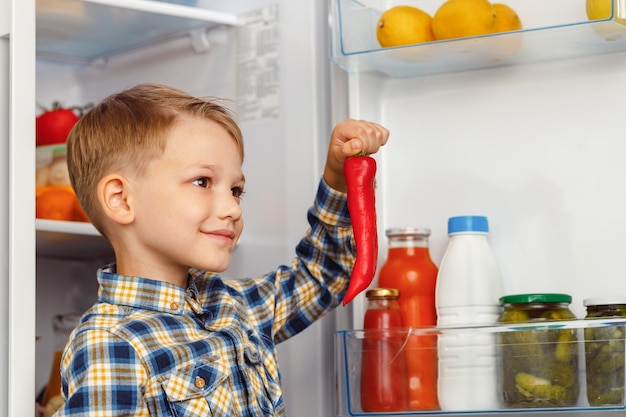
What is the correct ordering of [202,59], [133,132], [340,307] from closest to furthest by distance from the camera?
[133,132] < [340,307] < [202,59]

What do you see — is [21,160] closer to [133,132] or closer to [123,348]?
[133,132]

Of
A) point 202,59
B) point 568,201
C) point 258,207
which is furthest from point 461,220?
point 202,59

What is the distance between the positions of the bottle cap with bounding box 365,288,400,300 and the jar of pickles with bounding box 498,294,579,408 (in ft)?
0.53

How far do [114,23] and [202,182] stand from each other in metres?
0.59

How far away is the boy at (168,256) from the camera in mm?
1212

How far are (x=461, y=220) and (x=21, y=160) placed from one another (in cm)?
62

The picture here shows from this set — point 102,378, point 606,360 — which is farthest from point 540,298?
point 102,378

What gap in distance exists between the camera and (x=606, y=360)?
1.27 m

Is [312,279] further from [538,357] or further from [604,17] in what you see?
[604,17]

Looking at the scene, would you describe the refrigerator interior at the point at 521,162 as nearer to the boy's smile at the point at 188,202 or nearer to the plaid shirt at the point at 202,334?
the plaid shirt at the point at 202,334

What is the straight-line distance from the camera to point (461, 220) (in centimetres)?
143

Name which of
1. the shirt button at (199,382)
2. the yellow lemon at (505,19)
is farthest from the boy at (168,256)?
the yellow lemon at (505,19)

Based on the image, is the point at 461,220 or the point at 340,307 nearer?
the point at 461,220

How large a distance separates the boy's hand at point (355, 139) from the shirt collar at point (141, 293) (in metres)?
0.29
